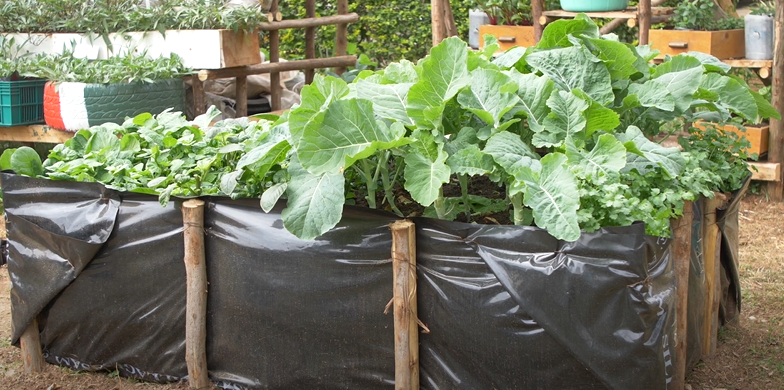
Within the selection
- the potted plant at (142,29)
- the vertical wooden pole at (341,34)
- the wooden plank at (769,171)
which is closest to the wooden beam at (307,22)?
the potted plant at (142,29)

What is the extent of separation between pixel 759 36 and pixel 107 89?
16.6ft

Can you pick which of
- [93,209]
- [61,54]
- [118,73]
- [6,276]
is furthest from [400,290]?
[61,54]

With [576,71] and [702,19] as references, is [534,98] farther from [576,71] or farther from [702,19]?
[702,19]

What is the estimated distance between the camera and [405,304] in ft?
9.98

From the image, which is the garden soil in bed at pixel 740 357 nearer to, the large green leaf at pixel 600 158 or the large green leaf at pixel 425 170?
the large green leaf at pixel 600 158

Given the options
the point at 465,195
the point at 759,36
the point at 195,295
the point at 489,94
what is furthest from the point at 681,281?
the point at 759,36

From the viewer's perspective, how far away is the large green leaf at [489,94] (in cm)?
304

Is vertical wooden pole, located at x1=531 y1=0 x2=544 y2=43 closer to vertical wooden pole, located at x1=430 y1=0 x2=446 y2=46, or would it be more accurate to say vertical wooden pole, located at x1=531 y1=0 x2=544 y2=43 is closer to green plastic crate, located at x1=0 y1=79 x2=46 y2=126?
vertical wooden pole, located at x1=430 y1=0 x2=446 y2=46

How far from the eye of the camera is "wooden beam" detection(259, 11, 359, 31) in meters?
7.24

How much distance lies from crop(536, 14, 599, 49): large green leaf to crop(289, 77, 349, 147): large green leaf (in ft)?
3.09

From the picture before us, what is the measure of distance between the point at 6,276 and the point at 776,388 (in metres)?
4.49

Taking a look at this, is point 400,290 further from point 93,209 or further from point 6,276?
point 6,276

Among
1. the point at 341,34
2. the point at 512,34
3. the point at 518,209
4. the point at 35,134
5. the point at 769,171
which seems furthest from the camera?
the point at 341,34

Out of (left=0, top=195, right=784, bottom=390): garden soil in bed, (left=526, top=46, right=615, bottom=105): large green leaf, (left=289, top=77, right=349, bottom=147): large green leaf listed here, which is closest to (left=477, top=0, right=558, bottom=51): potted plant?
(left=0, top=195, right=784, bottom=390): garden soil in bed
